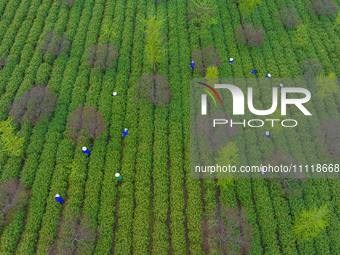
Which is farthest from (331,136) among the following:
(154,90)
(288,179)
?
(154,90)

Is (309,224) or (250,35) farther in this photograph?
(250,35)

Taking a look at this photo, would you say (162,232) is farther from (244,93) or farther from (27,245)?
(244,93)

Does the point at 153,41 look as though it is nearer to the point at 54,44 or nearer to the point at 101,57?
the point at 101,57

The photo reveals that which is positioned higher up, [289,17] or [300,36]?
[289,17]

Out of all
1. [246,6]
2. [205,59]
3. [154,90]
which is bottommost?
[154,90]

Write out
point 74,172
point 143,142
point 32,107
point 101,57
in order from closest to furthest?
1. point 74,172
2. point 143,142
3. point 32,107
4. point 101,57

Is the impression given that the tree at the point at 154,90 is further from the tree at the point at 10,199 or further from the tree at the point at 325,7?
the tree at the point at 325,7

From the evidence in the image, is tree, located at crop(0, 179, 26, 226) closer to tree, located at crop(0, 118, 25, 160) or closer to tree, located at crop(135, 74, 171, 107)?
tree, located at crop(0, 118, 25, 160)

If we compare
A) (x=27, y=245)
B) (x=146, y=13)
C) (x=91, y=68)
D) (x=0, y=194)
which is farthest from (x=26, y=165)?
(x=146, y=13)
